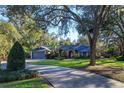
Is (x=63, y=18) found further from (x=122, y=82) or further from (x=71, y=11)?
(x=122, y=82)

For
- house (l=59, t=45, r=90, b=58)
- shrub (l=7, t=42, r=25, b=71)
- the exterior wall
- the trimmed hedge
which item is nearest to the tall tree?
shrub (l=7, t=42, r=25, b=71)

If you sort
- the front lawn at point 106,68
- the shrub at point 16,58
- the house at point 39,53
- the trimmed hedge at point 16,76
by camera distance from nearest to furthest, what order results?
the trimmed hedge at point 16,76 → the front lawn at point 106,68 → the shrub at point 16,58 → the house at point 39,53

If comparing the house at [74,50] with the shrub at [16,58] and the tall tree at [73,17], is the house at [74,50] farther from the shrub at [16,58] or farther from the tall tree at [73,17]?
the shrub at [16,58]

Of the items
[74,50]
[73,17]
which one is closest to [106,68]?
[73,17]

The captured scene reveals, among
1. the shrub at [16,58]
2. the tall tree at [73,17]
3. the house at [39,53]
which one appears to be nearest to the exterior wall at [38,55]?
the house at [39,53]

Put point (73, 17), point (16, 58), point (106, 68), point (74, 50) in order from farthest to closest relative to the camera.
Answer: point (74, 50) < point (73, 17) < point (106, 68) < point (16, 58)

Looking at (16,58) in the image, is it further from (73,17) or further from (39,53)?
(39,53)

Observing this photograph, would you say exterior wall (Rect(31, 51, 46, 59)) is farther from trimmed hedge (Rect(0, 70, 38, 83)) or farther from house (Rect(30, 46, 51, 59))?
trimmed hedge (Rect(0, 70, 38, 83))

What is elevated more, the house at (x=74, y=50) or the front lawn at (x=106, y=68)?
the house at (x=74, y=50)

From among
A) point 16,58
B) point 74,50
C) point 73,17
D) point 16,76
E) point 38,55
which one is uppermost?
point 73,17

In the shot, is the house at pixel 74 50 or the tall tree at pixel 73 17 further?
the house at pixel 74 50

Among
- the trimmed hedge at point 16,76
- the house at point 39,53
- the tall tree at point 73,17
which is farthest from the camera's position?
the house at point 39,53

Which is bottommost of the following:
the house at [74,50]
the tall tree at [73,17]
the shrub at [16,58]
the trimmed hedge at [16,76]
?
the trimmed hedge at [16,76]
